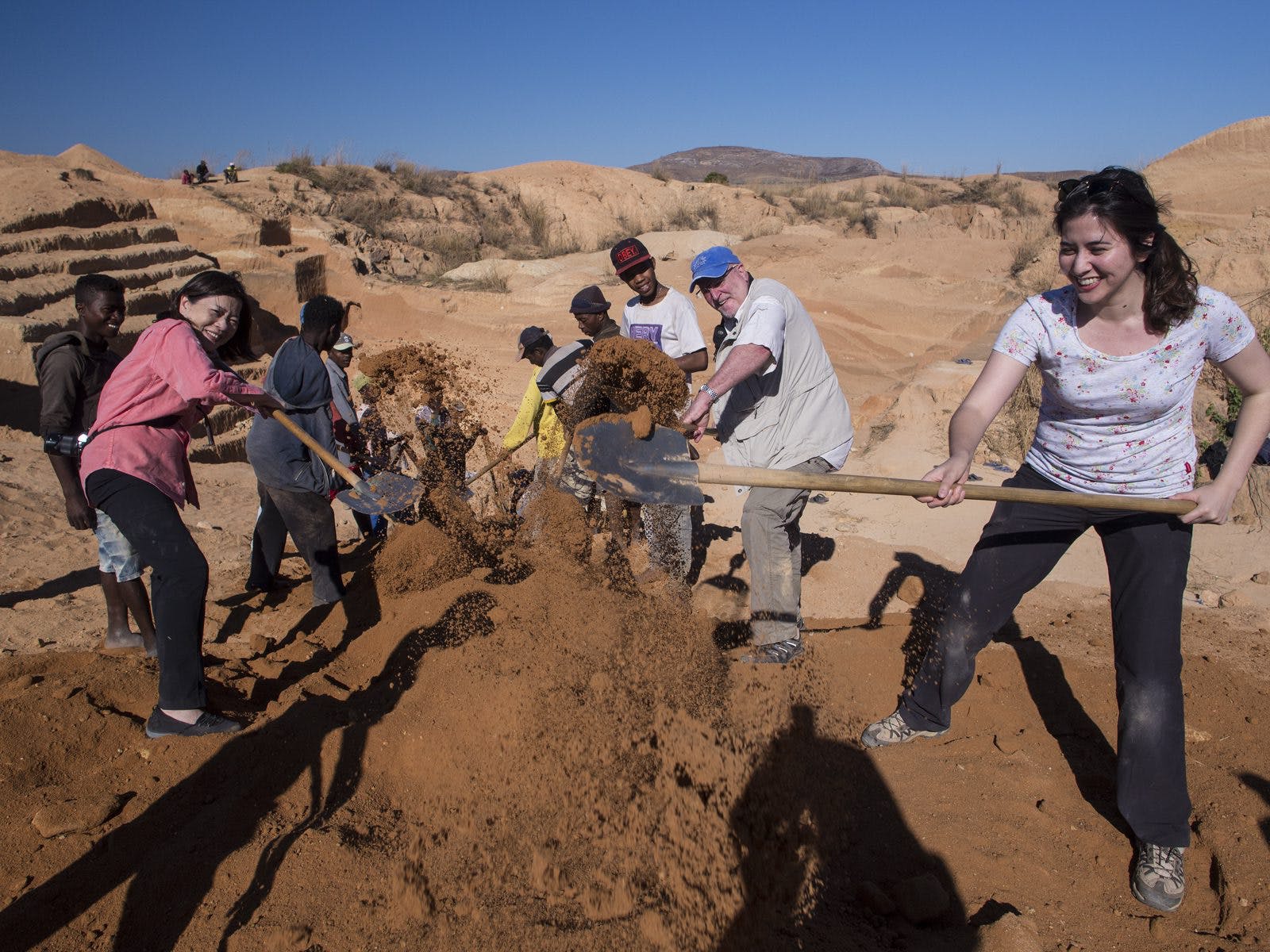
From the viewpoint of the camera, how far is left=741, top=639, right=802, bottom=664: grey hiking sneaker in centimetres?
343

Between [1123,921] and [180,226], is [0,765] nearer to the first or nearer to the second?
[1123,921]

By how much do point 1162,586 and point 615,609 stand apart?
204 centimetres

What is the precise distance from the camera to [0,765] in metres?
2.54

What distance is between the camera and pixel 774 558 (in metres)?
3.43

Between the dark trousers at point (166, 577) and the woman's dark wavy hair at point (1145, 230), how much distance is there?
2.88 metres

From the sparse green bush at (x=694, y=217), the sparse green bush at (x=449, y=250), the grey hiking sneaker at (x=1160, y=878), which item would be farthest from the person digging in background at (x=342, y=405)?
the sparse green bush at (x=694, y=217)

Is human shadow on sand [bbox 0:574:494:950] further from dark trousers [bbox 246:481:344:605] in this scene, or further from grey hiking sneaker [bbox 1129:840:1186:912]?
grey hiking sneaker [bbox 1129:840:1186:912]

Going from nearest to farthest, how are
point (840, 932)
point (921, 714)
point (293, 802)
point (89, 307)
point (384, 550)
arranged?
1. point (840, 932)
2. point (293, 802)
3. point (921, 714)
4. point (89, 307)
5. point (384, 550)

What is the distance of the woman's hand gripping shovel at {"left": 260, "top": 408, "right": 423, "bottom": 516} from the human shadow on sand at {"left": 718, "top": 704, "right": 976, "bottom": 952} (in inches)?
80.7

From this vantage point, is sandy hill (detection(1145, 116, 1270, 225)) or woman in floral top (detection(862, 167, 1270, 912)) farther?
sandy hill (detection(1145, 116, 1270, 225))

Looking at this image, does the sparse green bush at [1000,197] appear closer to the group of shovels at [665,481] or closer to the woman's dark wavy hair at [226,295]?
the group of shovels at [665,481]

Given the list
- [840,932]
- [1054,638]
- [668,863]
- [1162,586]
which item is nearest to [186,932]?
[668,863]

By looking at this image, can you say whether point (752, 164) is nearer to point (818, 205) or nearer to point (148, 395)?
point (818, 205)

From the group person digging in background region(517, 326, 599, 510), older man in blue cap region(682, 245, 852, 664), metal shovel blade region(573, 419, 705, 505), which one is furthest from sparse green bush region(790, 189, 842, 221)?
metal shovel blade region(573, 419, 705, 505)
